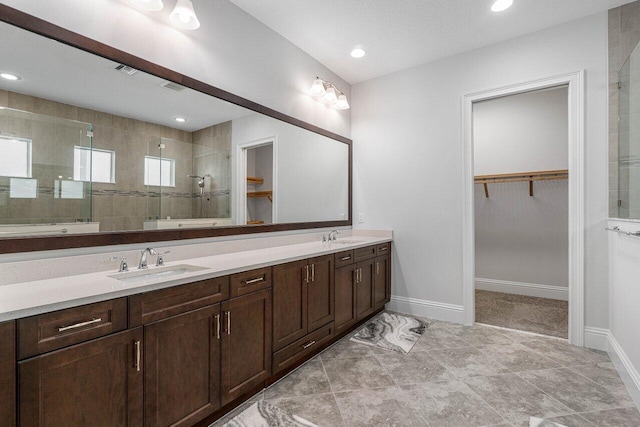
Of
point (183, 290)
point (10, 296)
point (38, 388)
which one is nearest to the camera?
point (38, 388)

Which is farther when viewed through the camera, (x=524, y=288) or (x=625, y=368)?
(x=524, y=288)

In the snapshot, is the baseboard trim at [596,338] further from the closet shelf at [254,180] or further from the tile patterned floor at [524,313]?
the closet shelf at [254,180]

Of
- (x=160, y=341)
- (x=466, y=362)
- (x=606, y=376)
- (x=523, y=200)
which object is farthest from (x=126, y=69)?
(x=523, y=200)

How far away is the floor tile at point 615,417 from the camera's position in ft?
5.55

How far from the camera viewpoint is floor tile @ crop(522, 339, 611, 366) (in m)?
2.39

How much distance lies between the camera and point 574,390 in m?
2.01

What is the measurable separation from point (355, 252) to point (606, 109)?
234 cm

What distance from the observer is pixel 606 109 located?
2.54 m

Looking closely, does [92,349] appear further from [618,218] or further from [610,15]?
[610,15]

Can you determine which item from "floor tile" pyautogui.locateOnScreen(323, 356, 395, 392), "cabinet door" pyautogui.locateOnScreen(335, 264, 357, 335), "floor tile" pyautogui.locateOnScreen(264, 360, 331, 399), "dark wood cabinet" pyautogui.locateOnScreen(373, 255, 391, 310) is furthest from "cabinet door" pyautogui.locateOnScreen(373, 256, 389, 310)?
"floor tile" pyautogui.locateOnScreen(264, 360, 331, 399)

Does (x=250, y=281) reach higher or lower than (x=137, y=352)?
higher

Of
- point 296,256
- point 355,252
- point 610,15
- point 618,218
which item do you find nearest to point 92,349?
point 296,256

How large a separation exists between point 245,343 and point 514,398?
5.50 ft

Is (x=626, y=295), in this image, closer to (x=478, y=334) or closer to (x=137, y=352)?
(x=478, y=334)
